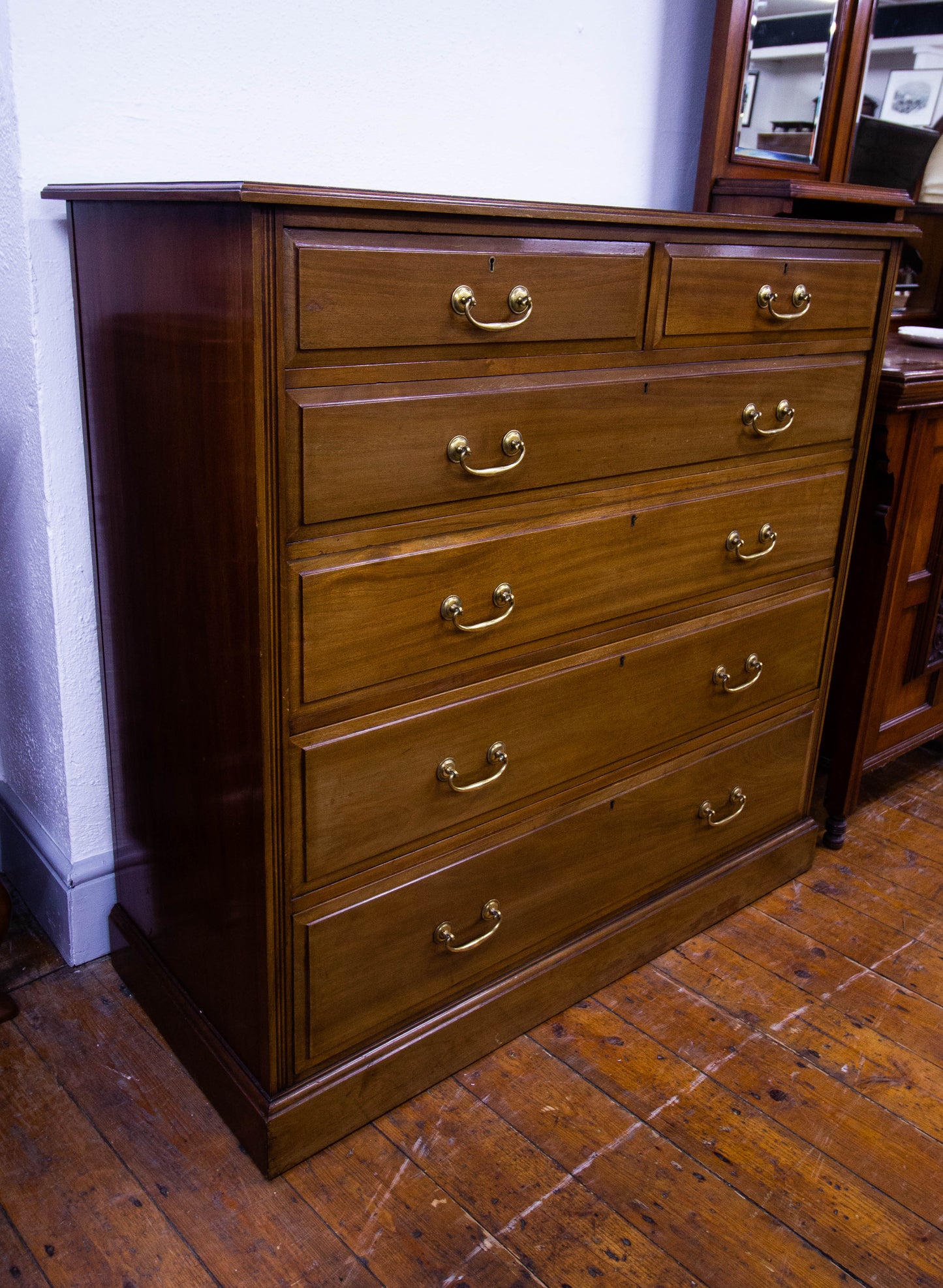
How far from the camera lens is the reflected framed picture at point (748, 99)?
7.07 feet

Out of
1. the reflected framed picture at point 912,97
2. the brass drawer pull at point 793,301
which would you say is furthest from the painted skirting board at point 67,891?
the reflected framed picture at point 912,97

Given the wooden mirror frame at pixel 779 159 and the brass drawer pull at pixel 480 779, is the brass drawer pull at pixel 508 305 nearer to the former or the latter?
the brass drawer pull at pixel 480 779

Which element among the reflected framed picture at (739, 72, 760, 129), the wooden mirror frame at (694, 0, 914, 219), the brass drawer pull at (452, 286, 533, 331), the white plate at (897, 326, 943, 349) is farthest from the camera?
the white plate at (897, 326, 943, 349)

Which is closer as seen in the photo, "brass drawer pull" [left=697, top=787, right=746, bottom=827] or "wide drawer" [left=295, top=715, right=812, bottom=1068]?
"wide drawer" [left=295, top=715, right=812, bottom=1068]

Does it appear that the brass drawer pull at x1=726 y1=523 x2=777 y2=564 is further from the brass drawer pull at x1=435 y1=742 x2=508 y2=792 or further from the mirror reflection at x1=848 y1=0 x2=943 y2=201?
the mirror reflection at x1=848 y1=0 x2=943 y2=201

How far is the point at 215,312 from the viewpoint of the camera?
1177 millimetres

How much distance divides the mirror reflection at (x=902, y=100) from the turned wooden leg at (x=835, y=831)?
1512mm

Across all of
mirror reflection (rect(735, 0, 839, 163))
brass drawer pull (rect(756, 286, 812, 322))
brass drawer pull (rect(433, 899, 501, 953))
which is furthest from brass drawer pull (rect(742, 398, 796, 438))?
brass drawer pull (rect(433, 899, 501, 953))

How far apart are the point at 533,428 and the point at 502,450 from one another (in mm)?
59

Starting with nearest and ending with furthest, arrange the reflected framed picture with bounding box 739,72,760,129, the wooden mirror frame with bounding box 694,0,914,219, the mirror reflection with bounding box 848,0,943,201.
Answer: the wooden mirror frame with bounding box 694,0,914,219, the reflected framed picture with bounding box 739,72,760,129, the mirror reflection with bounding box 848,0,943,201

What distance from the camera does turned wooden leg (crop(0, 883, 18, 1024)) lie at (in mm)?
1625

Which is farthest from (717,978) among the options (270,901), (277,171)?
(277,171)

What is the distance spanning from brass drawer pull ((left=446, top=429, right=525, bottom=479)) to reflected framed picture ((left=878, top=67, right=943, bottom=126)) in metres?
1.92

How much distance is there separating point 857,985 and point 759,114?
1.71 metres
